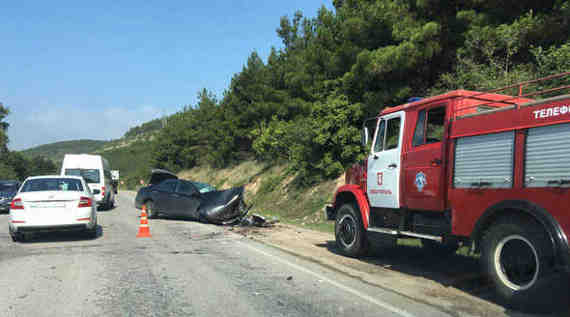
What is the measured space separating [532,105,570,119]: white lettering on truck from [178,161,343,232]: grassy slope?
9.29 metres

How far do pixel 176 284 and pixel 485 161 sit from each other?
4592 millimetres

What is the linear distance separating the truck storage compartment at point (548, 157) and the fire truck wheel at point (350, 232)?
3786mm

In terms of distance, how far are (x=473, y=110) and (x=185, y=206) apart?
11729mm

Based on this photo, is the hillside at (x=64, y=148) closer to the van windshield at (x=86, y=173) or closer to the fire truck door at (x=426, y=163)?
the van windshield at (x=86, y=173)

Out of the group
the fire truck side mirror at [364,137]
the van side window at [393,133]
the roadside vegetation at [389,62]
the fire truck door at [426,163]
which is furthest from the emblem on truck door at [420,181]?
the roadside vegetation at [389,62]

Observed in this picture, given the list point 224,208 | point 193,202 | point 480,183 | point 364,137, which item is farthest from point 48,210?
point 480,183

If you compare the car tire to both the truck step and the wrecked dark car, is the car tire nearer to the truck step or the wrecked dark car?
the wrecked dark car

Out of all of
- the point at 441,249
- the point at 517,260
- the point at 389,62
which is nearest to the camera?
the point at 517,260

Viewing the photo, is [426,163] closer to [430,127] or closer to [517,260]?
[430,127]

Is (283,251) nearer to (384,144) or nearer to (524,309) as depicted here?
(384,144)

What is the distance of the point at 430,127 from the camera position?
7.27m

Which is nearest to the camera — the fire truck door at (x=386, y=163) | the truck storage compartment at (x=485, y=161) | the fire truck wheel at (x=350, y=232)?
the truck storage compartment at (x=485, y=161)

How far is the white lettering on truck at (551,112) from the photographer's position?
486 centimetres

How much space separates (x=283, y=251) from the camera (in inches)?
380
